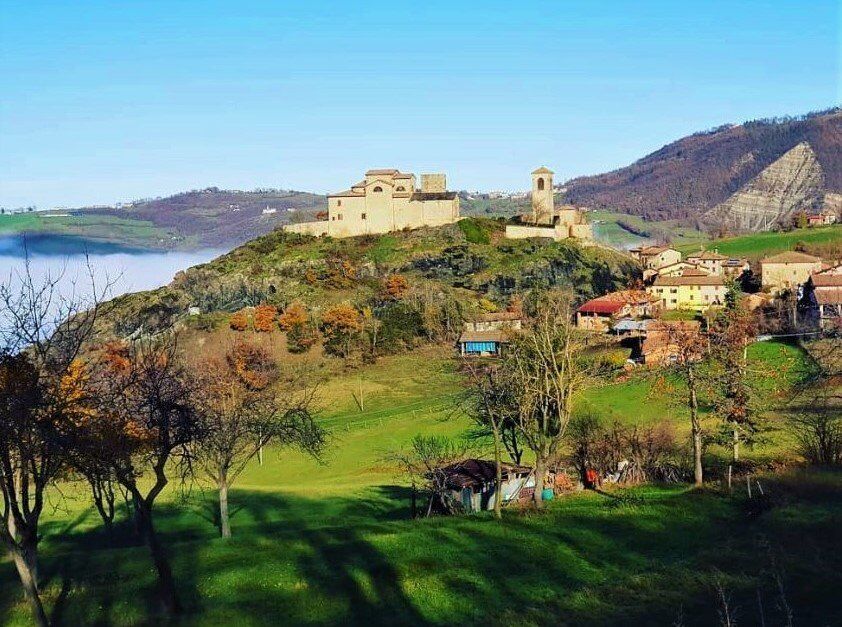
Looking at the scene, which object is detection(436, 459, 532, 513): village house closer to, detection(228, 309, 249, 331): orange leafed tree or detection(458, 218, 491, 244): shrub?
detection(228, 309, 249, 331): orange leafed tree

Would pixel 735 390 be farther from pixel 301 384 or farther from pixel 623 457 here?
pixel 301 384

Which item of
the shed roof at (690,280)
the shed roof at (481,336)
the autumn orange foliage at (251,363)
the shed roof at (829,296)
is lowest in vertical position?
the autumn orange foliage at (251,363)

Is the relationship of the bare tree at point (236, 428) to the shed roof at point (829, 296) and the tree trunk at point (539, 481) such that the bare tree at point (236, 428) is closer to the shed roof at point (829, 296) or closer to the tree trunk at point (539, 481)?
the tree trunk at point (539, 481)

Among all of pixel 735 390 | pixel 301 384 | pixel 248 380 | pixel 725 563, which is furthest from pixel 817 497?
pixel 301 384

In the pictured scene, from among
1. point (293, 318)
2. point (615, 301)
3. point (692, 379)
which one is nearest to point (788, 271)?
point (615, 301)

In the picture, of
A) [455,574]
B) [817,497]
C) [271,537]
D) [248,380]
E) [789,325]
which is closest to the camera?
[455,574]

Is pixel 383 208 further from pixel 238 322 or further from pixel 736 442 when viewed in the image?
pixel 736 442

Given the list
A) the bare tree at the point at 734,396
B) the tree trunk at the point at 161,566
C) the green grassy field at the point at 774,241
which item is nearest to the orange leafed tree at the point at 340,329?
the bare tree at the point at 734,396
